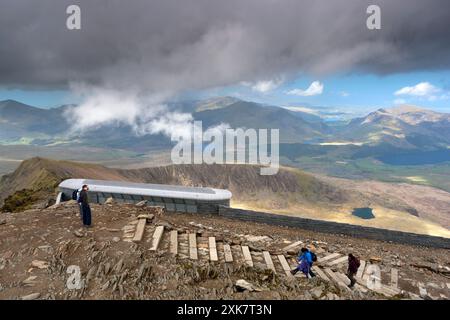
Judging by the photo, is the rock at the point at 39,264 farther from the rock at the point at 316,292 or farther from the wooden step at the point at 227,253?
the rock at the point at 316,292

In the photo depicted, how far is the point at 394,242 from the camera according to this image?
24.8 meters

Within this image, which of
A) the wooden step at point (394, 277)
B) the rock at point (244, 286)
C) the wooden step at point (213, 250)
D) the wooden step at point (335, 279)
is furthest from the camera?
the wooden step at point (394, 277)

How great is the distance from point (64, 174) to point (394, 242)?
49.8 meters

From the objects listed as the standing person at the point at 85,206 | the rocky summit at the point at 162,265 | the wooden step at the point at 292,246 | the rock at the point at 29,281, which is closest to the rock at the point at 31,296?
the rocky summit at the point at 162,265

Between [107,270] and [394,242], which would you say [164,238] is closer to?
[107,270]

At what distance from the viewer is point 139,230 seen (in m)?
15.6

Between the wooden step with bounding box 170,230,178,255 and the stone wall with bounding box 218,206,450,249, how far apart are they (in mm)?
9739

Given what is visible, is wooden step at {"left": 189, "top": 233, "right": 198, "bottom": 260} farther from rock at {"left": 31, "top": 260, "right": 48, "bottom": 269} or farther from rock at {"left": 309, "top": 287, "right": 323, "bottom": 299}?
rock at {"left": 31, "top": 260, "right": 48, "bottom": 269}

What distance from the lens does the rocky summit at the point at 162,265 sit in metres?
11.6

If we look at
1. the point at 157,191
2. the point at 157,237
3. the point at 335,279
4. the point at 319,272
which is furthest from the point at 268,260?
the point at 157,191

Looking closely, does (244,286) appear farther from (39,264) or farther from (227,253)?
(39,264)

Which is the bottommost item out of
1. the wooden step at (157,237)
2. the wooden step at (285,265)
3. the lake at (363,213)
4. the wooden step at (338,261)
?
the lake at (363,213)

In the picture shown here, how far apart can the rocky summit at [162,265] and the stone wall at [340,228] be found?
4.50 m

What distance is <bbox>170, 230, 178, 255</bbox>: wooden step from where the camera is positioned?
46.9 ft
